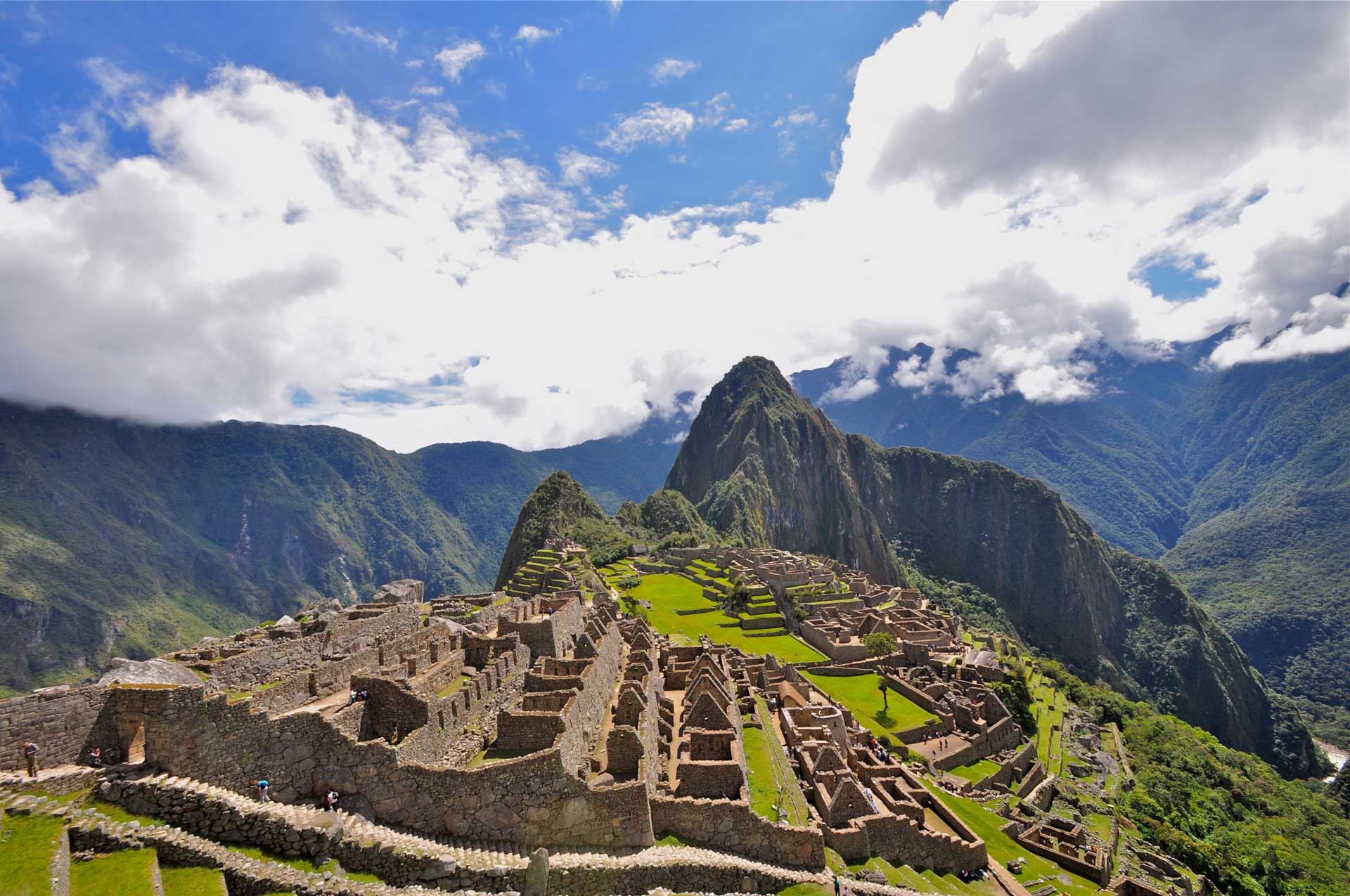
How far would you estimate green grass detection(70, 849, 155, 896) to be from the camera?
34.1 ft

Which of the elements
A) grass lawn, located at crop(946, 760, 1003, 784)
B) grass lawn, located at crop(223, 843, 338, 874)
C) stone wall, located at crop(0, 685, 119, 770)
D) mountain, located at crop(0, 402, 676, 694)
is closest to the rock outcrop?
mountain, located at crop(0, 402, 676, 694)

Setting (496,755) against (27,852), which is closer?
(27,852)

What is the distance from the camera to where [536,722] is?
17.5 metres

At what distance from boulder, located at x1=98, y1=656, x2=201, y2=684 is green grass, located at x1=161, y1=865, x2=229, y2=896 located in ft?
15.0

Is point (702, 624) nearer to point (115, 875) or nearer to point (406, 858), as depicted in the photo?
point (406, 858)

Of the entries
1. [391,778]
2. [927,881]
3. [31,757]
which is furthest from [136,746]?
[927,881]

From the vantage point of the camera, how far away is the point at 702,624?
65062 mm

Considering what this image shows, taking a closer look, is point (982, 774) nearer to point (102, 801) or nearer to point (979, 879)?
point (979, 879)

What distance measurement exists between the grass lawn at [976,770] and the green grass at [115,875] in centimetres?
3948

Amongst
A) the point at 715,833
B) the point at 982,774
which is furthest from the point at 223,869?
the point at 982,774

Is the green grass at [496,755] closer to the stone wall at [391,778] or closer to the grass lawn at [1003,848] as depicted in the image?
the stone wall at [391,778]

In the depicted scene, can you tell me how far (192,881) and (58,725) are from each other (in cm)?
446

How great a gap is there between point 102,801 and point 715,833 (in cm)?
1456

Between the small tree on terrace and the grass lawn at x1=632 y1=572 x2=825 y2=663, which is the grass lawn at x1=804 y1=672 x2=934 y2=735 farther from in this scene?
the grass lawn at x1=632 y1=572 x2=825 y2=663
